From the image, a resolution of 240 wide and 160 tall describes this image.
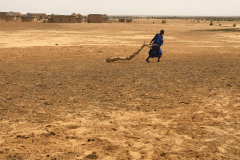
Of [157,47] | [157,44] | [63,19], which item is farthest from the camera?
[63,19]

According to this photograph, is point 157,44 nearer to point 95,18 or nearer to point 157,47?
point 157,47

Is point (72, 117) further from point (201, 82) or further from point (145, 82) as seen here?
point (201, 82)

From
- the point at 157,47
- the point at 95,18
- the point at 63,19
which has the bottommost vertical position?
the point at 157,47

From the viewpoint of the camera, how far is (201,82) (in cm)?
816

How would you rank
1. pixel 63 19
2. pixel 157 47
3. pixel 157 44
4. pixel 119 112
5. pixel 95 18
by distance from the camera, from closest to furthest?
1. pixel 119 112
2. pixel 157 44
3. pixel 157 47
4. pixel 63 19
5. pixel 95 18

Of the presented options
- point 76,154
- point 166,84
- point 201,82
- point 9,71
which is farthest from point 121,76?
point 76,154

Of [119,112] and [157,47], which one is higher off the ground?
[157,47]

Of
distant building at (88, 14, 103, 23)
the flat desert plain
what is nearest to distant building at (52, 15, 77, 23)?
distant building at (88, 14, 103, 23)

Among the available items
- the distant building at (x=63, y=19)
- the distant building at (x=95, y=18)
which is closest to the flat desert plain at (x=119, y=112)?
the distant building at (x=63, y=19)

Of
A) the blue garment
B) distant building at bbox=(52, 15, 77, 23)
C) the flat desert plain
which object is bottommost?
the flat desert plain

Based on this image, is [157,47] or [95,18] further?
[95,18]

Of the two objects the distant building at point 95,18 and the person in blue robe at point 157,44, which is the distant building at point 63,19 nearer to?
the distant building at point 95,18

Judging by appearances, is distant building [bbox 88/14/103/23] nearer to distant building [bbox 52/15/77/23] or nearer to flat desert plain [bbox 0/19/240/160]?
distant building [bbox 52/15/77/23]

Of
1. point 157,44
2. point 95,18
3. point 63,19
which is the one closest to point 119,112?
point 157,44
